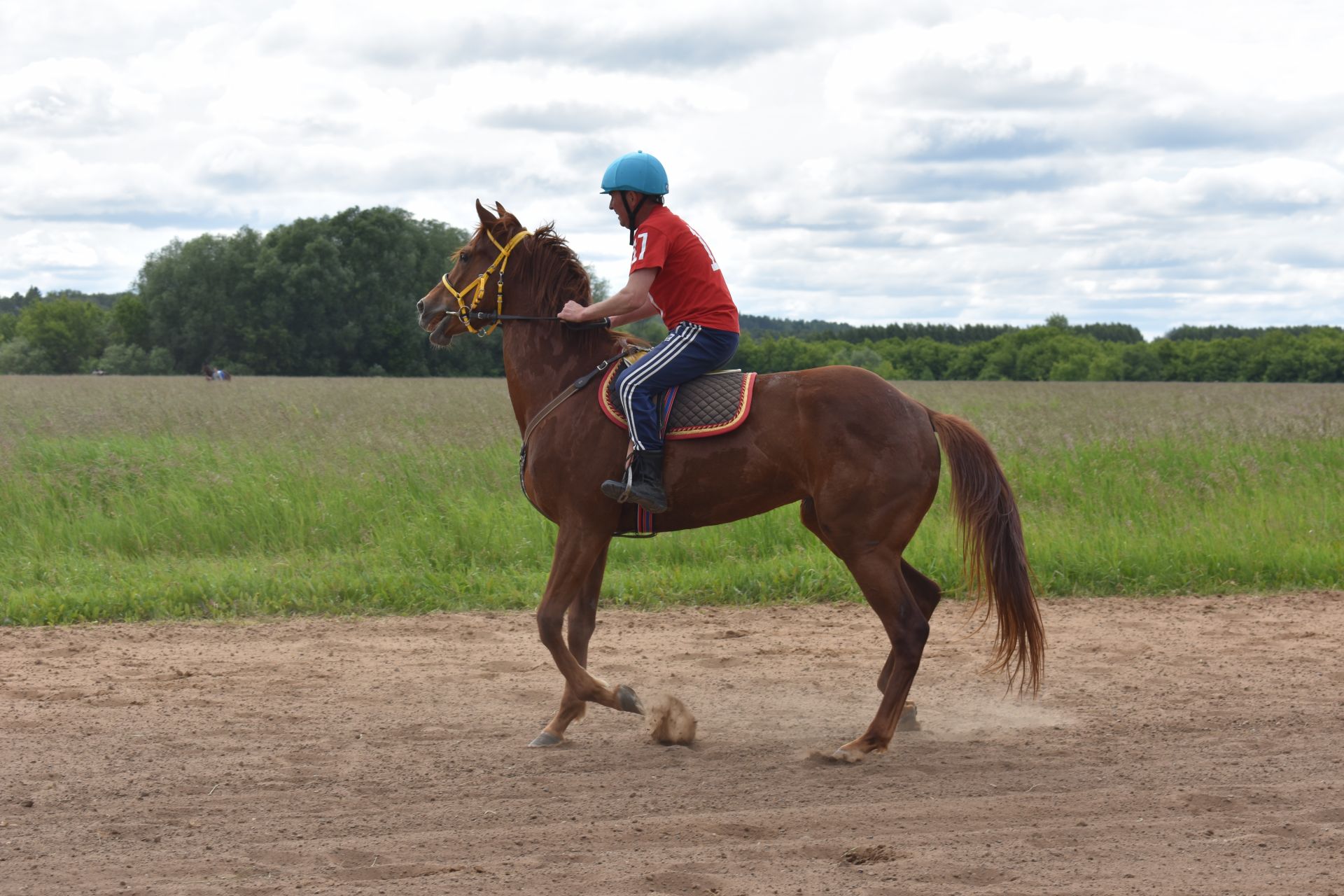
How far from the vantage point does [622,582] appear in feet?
29.6

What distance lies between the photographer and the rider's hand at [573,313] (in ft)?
18.9

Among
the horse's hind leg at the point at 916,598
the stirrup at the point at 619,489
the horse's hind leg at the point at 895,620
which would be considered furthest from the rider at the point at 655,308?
the horse's hind leg at the point at 916,598

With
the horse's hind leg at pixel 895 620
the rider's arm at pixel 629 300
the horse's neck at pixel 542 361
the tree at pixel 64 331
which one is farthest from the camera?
the tree at pixel 64 331

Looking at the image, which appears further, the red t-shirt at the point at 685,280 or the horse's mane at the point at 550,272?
the horse's mane at the point at 550,272

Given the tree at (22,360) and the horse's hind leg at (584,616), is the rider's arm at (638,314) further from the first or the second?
the tree at (22,360)

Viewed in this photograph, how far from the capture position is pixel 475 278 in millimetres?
6066

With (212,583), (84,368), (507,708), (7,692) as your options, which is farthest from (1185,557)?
(84,368)

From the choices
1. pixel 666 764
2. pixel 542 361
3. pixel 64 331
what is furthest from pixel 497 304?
pixel 64 331

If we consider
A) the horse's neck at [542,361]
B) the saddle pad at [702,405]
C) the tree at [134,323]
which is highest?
the tree at [134,323]

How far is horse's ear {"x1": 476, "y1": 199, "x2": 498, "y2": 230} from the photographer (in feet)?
19.5

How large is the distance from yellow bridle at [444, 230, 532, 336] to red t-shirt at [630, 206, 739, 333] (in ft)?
2.45

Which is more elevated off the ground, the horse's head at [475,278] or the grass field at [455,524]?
the horse's head at [475,278]

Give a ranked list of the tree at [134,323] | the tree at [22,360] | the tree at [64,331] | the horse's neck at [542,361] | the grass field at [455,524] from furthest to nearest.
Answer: the tree at [64,331], the tree at [134,323], the tree at [22,360], the grass field at [455,524], the horse's neck at [542,361]

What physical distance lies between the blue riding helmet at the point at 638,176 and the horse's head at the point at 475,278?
61cm
